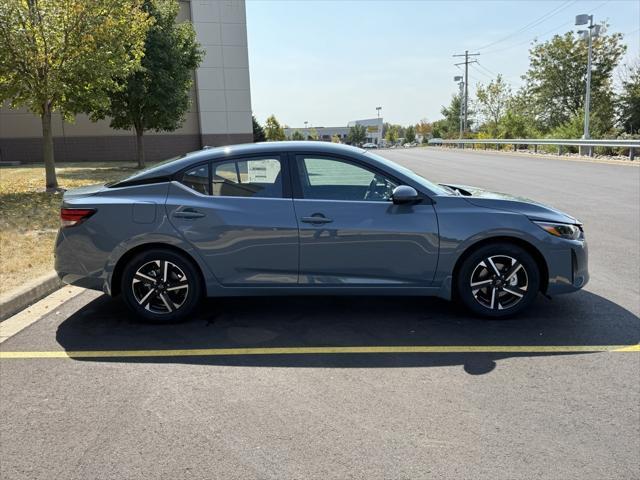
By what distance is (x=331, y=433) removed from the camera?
10.0 feet

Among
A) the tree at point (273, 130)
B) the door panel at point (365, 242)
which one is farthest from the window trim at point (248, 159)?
the tree at point (273, 130)

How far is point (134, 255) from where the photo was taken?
4793 millimetres

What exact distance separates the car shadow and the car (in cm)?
25

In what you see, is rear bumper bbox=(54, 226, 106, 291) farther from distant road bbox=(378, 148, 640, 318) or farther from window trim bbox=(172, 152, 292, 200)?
distant road bbox=(378, 148, 640, 318)

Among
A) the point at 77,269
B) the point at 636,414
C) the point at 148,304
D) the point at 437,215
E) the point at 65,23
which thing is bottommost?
the point at 636,414

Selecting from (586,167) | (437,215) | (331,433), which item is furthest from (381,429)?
(586,167)

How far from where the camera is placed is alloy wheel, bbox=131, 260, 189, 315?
477 centimetres

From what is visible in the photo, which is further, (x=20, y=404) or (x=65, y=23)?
(x=65, y=23)

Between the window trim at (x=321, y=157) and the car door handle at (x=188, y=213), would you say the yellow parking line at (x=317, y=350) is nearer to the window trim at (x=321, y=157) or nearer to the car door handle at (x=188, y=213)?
the car door handle at (x=188, y=213)

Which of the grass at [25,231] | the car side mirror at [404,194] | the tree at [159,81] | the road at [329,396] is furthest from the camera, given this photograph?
the tree at [159,81]

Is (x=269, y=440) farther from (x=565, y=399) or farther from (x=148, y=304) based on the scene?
(x=148, y=304)

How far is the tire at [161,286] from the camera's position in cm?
474

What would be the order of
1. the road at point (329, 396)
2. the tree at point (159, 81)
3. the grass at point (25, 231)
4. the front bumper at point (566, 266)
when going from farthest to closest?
1. the tree at point (159, 81)
2. the grass at point (25, 231)
3. the front bumper at point (566, 266)
4. the road at point (329, 396)

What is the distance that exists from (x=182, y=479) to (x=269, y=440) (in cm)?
52
